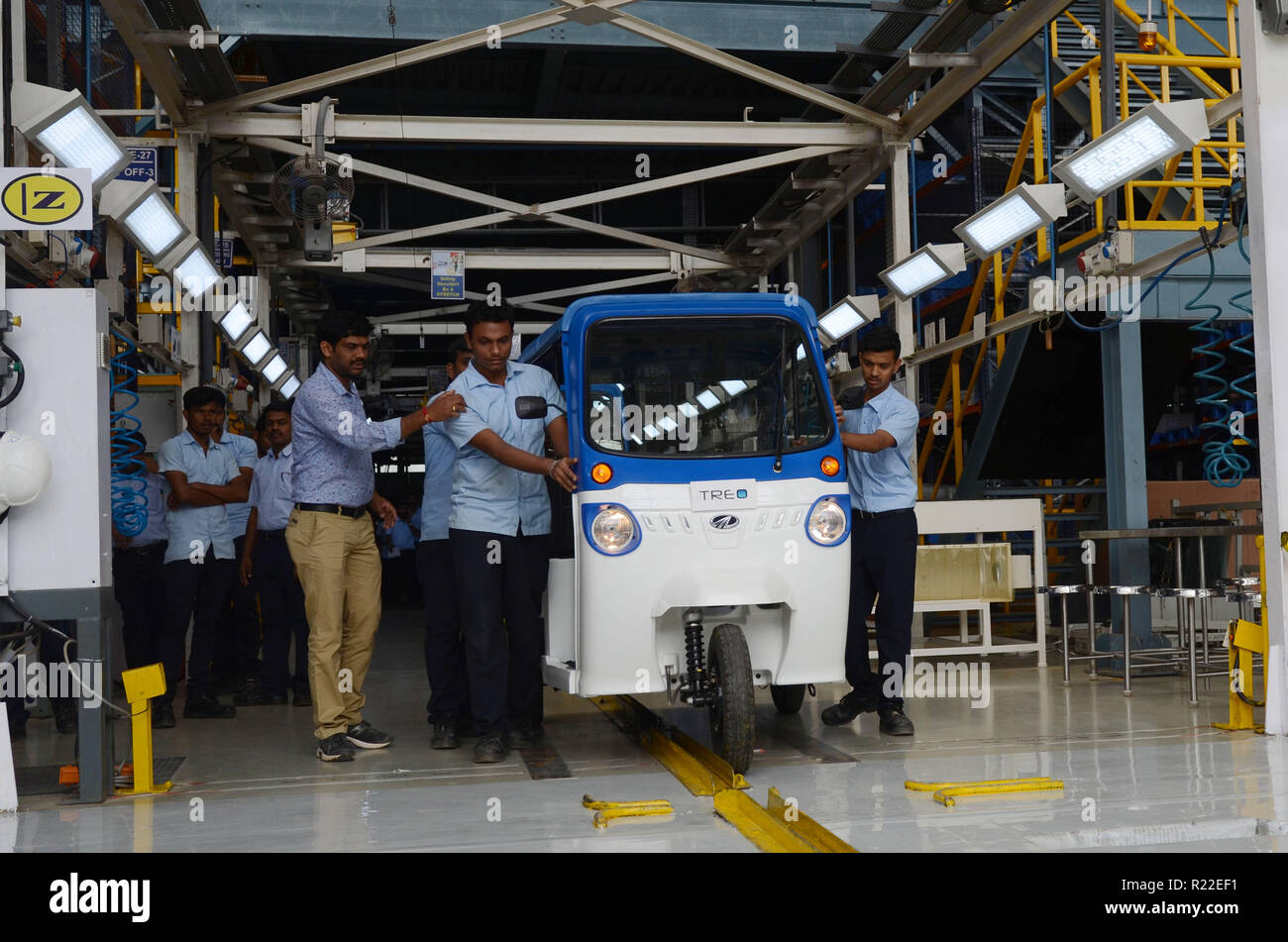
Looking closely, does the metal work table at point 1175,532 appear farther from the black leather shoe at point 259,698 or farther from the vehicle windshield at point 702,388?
the black leather shoe at point 259,698

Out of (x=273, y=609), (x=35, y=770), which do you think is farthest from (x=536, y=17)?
(x=35, y=770)

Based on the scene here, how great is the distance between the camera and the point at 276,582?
7.73 m

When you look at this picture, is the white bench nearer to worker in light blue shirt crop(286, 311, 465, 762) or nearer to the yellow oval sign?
worker in light blue shirt crop(286, 311, 465, 762)

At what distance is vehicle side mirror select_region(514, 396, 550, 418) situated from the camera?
5.24 m

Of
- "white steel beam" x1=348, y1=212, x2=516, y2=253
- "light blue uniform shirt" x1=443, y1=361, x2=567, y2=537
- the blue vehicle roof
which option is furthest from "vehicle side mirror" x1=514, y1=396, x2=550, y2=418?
"white steel beam" x1=348, y1=212, x2=516, y2=253

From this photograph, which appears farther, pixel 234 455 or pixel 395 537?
pixel 395 537

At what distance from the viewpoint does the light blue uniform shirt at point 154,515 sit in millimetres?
7242

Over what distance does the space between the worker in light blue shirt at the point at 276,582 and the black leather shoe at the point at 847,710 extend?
322 cm

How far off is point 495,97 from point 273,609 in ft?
25.2

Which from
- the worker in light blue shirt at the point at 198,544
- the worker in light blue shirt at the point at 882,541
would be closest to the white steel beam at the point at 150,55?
the worker in light blue shirt at the point at 198,544

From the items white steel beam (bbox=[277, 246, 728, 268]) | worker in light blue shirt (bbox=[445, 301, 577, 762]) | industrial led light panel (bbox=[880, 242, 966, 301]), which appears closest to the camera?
worker in light blue shirt (bbox=[445, 301, 577, 762])

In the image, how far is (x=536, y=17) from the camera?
26.7 feet

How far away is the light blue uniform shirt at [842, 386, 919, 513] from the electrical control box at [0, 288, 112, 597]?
337 cm
